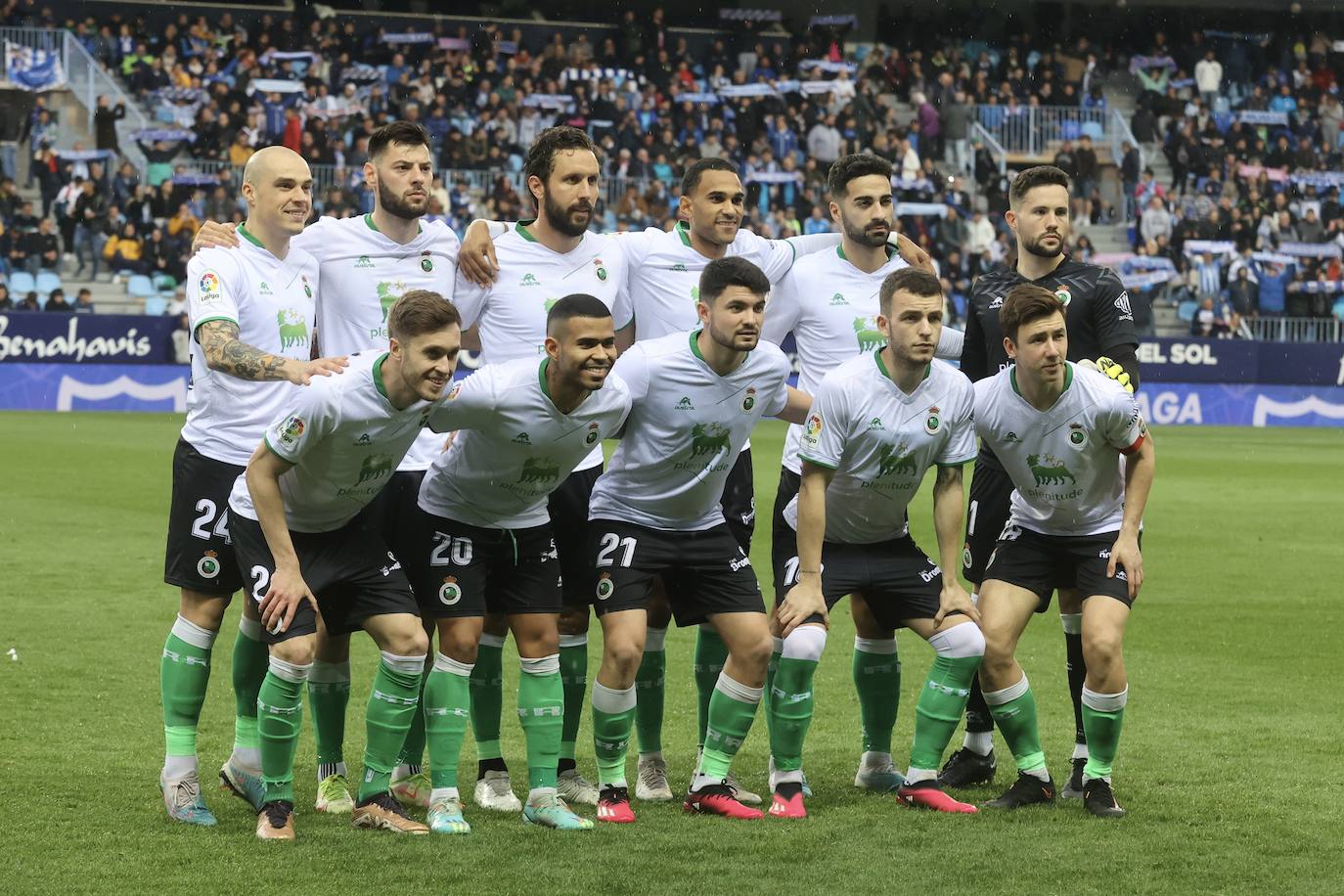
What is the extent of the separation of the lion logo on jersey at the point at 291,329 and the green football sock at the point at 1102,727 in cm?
A: 312

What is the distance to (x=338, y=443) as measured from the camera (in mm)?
5629

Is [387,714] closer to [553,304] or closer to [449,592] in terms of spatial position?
[449,592]

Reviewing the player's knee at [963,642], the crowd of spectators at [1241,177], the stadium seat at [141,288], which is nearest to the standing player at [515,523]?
the player's knee at [963,642]

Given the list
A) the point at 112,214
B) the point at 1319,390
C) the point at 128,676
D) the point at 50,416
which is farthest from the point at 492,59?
the point at 128,676

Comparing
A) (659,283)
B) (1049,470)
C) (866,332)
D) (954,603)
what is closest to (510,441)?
(659,283)

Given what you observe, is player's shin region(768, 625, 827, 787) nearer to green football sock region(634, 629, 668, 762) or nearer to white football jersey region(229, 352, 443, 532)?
green football sock region(634, 629, 668, 762)

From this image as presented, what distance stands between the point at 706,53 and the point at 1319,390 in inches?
631

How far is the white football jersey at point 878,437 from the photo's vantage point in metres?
6.20

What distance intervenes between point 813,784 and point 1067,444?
5.29 ft

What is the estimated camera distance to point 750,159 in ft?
116

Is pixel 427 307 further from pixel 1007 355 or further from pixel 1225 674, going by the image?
pixel 1225 674

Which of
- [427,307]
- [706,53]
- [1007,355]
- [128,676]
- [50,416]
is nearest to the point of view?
[427,307]

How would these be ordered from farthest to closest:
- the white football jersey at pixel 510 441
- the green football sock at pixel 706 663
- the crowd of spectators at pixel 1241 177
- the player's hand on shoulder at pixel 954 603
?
the crowd of spectators at pixel 1241 177 → the green football sock at pixel 706 663 → the player's hand on shoulder at pixel 954 603 → the white football jersey at pixel 510 441

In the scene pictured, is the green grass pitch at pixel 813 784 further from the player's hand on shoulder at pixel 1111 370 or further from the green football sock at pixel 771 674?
the player's hand on shoulder at pixel 1111 370
